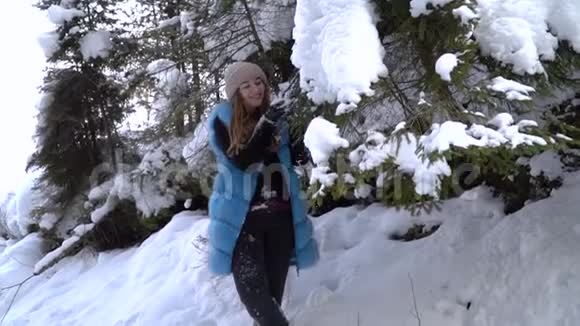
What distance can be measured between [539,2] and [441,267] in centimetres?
186

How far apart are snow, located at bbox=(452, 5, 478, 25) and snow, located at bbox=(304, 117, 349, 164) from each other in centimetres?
74

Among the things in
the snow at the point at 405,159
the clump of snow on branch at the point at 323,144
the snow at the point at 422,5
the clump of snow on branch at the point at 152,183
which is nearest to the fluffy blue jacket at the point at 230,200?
the clump of snow on branch at the point at 323,144

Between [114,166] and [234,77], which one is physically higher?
[234,77]

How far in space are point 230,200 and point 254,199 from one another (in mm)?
152

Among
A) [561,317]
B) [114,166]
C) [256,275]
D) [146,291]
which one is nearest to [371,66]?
[256,275]

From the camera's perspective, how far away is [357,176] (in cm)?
226

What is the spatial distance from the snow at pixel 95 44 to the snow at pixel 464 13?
6.80m

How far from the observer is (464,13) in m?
2.15

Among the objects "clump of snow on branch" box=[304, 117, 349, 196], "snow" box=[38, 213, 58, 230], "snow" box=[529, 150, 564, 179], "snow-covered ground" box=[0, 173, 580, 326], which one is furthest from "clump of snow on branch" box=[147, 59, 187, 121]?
"snow" box=[38, 213, 58, 230]

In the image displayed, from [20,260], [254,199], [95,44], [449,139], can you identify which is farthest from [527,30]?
[20,260]

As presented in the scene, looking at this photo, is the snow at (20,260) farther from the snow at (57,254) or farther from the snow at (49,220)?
the snow at (49,220)

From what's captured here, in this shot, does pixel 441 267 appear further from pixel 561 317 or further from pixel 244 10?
pixel 244 10

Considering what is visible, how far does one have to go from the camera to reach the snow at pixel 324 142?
2.22 metres

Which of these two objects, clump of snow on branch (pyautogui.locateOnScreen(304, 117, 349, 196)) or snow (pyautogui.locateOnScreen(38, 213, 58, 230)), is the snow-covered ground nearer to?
clump of snow on branch (pyautogui.locateOnScreen(304, 117, 349, 196))
